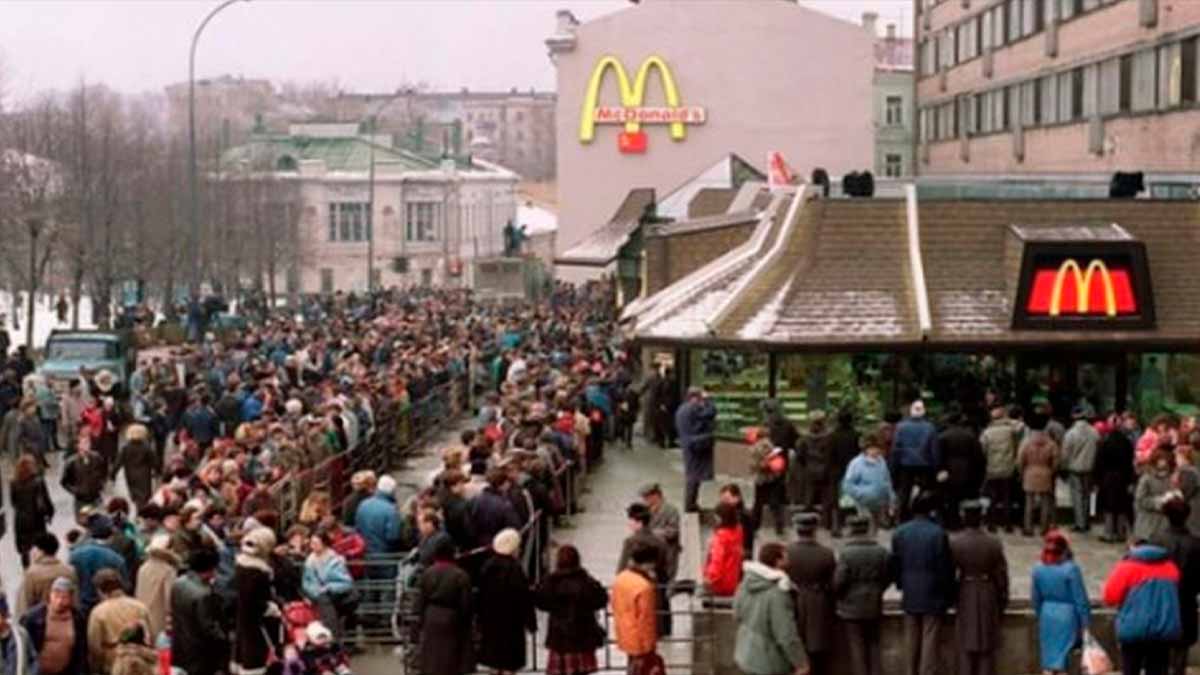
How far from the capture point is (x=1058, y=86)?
60.5m

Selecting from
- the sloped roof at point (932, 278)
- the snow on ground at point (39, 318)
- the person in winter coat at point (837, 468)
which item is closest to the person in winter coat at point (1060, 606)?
the person in winter coat at point (837, 468)

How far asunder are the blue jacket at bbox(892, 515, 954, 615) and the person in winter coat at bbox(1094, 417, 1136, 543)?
20.1 feet

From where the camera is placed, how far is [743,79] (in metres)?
78.3

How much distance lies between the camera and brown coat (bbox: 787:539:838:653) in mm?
16219

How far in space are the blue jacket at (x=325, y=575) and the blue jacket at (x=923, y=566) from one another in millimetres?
4451

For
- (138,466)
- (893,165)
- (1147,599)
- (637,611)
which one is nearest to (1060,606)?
(1147,599)

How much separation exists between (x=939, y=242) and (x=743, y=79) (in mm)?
51838

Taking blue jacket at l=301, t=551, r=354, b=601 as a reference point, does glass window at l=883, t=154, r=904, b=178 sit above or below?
above

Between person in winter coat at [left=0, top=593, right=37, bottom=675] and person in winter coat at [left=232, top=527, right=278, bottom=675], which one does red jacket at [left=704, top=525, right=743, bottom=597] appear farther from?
person in winter coat at [left=0, top=593, right=37, bottom=675]

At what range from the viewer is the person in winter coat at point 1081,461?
73.7 feet

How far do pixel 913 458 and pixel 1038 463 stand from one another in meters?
1.35

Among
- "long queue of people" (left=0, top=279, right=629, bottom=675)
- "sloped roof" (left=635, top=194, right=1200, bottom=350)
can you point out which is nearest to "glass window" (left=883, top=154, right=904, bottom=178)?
"long queue of people" (left=0, top=279, right=629, bottom=675)

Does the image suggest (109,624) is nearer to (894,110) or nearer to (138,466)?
(138,466)

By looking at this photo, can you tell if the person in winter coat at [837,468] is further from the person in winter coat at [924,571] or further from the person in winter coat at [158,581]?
the person in winter coat at [158,581]
